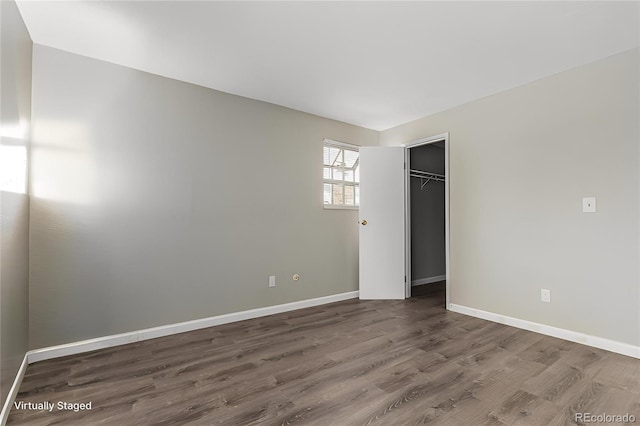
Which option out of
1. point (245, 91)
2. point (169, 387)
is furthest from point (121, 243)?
point (245, 91)

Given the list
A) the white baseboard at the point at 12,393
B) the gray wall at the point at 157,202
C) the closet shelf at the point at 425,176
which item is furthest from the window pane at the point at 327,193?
the white baseboard at the point at 12,393

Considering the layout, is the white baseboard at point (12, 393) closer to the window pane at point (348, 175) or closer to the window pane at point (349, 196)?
the window pane at point (349, 196)

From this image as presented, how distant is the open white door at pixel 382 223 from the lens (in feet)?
13.8

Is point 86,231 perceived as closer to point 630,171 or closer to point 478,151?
point 478,151

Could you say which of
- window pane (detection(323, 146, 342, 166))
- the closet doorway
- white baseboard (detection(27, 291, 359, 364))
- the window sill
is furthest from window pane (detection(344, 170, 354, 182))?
white baseboard (detection(27, 291, 359, 364))

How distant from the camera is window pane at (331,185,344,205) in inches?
167

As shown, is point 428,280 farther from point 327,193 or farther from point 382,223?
point 327,193

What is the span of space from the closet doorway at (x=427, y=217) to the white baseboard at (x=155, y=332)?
196cm

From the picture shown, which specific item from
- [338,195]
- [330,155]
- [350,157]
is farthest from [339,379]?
[350,157]

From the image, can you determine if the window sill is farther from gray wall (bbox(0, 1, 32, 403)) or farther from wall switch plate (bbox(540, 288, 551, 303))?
gray wall (bbox(0, 1, 32, 403))

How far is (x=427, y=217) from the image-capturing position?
5277mm

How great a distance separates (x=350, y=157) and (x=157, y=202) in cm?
263

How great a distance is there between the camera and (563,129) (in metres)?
2.80

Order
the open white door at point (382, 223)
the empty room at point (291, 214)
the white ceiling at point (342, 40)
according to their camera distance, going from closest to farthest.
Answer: the empty room at point (291, 214), the white ceiling at point (342, 40), the open white door at point (382, 223)
